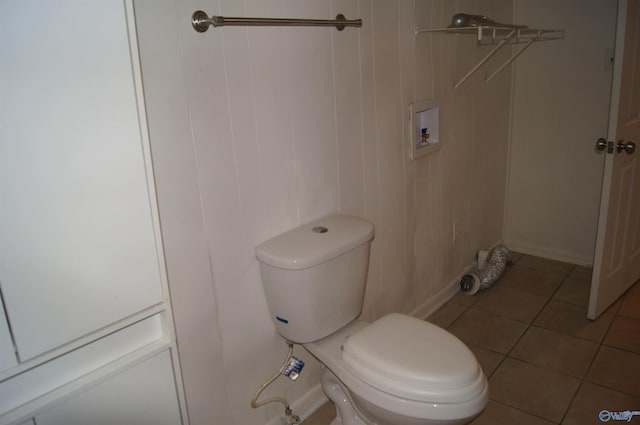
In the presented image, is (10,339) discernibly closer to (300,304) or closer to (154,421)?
(154,421)

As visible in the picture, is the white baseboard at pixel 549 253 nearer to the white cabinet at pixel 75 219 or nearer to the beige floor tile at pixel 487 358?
the beige floor tile at pixel 487 358

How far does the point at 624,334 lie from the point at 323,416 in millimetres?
1438

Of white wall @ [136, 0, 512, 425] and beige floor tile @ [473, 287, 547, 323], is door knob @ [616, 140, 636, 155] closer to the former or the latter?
white wall @ [136, 0, 512, 425]

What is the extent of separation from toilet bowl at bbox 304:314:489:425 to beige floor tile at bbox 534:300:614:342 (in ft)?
3.73

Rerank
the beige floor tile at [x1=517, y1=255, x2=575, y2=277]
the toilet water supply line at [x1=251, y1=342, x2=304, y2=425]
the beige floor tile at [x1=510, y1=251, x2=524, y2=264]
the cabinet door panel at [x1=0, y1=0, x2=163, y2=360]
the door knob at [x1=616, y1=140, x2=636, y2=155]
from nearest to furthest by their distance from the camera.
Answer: the cabinet door panel at [x1=0, y1=0, x2=163, y2=360]
the toilet water supply line at [x1=251, y1=342, x2=304, y2=425]
the door knob at [x1=616, y1=140, x2=636, y2=155]
the beige floor tile at [x1=517, y1=255, x2=575, y2=277]
the beige floor tile at [x1=510, y1=251, x2=524, y2=264]

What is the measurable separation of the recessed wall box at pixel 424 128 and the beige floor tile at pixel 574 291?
43.2 inches

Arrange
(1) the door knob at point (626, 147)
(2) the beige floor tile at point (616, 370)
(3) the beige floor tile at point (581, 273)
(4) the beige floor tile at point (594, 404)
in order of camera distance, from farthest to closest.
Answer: (3) the beige floor tile at point (581, 273) < (1) the door knob at point (626, 147) < (2) the beige floor tile at point (616, 370) < (4) the beige floor tile at point (594, 404)

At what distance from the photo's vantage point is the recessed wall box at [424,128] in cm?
211

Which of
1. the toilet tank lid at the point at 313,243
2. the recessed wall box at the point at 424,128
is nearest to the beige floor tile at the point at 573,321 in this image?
the recessed wall box at the point at 424,128

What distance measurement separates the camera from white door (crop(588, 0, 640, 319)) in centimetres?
205

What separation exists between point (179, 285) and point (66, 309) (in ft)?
0.98

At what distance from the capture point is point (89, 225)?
109 centimetres

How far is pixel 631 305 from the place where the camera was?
2.46m

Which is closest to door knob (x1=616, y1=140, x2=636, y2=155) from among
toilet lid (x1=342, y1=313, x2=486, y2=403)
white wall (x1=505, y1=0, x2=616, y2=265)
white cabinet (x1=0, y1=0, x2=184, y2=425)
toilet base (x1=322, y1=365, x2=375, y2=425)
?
white wall (x1=505, y1=0, x2=616, y2=265)
